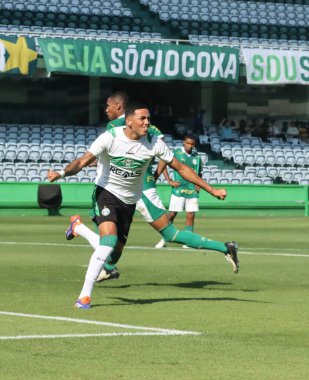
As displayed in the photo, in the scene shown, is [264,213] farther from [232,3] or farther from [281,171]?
[232,3]

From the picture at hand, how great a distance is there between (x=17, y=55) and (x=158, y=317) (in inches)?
1122

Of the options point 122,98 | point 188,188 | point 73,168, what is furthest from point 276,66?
point 73,168

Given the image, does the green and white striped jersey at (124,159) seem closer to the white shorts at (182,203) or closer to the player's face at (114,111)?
the player's face at (114,111)

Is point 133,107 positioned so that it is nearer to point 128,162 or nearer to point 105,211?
point 128,162

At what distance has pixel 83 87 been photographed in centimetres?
4600

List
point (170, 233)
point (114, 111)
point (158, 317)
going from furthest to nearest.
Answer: point (114, 111)
point (170, 233)
point (158, 317)

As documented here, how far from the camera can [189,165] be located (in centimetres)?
2161

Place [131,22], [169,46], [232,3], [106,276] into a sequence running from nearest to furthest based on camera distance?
[106,276], [169,46], [131,22], [232,3]

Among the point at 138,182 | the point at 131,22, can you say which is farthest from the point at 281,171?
the point at 138,182

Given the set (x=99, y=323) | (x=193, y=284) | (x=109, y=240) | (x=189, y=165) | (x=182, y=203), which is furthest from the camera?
(x=182, y=203)

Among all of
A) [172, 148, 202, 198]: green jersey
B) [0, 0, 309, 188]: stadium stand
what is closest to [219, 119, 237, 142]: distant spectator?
[0, 0, 309, 188]: stadium stand

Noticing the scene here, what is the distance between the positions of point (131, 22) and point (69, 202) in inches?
Result: 506

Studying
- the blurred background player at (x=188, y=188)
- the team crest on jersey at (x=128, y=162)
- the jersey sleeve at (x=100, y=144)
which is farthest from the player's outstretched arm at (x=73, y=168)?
the blurred background player at (x=188, y=188)

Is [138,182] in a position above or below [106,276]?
above
